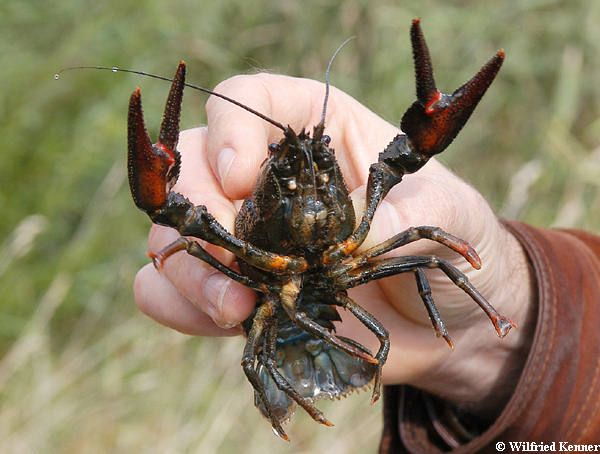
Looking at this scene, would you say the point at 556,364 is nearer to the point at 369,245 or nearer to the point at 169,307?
the point at 369,245

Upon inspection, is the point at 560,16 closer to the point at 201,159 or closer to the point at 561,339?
the point at 561,339

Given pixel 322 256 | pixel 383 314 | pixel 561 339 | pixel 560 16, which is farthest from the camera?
pixel 560 16

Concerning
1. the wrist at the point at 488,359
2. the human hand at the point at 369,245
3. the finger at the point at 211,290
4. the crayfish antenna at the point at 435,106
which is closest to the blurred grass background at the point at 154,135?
the human hand at the point at 369,245

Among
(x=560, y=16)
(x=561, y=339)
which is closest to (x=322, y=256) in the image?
(x=561, y=339)

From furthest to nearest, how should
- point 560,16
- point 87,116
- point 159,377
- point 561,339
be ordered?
point 560,16 → point 87,116 → point 159,377 → point 561,339

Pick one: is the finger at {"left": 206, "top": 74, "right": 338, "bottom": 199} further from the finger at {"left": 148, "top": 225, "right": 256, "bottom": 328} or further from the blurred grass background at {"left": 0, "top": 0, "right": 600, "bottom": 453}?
the blurred grass background at {"left": 0, "top": 0, "right": 600, "bottom": 453}

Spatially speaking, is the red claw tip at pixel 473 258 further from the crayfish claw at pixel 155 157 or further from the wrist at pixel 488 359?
the wrist at pixel 488 359

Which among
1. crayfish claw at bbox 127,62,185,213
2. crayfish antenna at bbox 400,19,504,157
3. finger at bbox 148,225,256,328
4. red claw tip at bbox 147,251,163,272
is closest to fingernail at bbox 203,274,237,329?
finger at bbox 148,225,256,328
